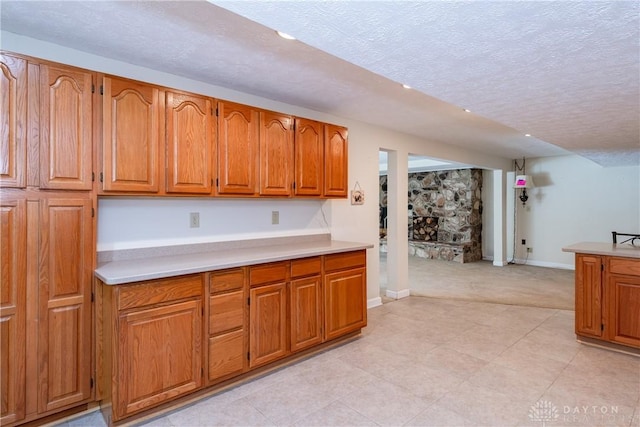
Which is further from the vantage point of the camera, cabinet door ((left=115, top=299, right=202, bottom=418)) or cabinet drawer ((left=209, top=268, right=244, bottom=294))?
cabinet drawer ((left=209, top=268, right=244, bottom=294))

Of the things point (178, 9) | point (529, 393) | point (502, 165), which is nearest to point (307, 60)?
point (178, 9)

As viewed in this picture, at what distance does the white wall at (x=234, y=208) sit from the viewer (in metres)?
2.37

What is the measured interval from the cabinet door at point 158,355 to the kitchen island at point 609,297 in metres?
3.40

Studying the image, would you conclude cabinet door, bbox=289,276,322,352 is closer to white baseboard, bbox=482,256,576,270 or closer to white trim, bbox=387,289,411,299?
white trim, bbox=387,289,411,299

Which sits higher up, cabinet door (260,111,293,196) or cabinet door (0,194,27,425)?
cabinet door (260,111,293,196)

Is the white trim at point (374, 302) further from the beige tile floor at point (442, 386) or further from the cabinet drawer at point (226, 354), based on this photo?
the cabinet drawer at point (226, 354)

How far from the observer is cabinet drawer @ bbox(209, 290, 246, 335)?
232 cm

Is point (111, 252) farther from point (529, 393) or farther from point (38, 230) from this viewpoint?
point (529, 393)

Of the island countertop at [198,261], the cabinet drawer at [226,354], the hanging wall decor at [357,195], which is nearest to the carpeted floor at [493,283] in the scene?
the hanging wall decor at [357,195]

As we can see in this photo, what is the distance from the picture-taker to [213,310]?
2.32 metres

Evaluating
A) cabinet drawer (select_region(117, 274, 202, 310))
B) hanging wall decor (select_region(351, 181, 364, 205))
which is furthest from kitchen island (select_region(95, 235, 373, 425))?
hanging wall decor (select_region(351, 181, 364, 205))

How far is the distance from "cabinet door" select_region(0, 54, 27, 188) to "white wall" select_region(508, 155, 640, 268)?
8.18 m

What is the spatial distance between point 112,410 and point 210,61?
2.29 meters

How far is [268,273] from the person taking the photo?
2.61m
